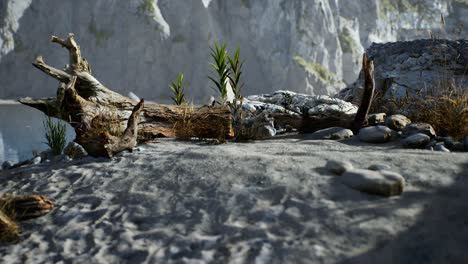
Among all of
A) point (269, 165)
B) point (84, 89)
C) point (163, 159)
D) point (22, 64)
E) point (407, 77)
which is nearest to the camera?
point (269, 165)

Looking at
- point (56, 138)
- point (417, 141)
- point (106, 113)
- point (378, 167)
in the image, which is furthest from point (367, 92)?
point (56, 138)

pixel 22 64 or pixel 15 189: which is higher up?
pixel 22 64

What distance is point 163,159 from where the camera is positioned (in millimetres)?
4516

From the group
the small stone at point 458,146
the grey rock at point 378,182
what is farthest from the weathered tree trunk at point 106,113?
the small stone at point 458,146

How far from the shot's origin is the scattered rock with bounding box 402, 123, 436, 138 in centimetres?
491

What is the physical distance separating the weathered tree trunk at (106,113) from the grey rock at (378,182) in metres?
3.01

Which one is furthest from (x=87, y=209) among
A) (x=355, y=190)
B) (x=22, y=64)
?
(x=22, y=64)

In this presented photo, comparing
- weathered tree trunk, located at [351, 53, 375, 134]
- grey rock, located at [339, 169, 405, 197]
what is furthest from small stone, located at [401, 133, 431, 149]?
grey rock, located at [339, 169, 405, 197]

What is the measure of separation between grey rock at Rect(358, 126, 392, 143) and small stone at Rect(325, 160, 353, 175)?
5.56 ft

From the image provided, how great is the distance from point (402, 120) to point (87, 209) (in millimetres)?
4961

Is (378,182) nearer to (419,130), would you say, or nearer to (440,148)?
(440,148)

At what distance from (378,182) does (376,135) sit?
224 centimetres

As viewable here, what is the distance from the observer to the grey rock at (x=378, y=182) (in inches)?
117

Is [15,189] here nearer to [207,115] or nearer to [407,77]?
[207,115]
